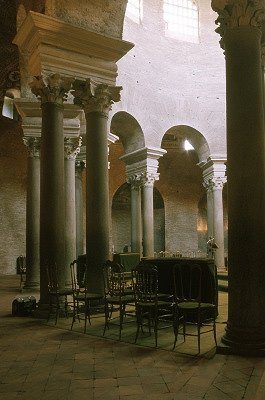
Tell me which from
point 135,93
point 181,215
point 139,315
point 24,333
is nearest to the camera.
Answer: point 139,315

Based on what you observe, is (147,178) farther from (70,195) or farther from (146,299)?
(146,299)

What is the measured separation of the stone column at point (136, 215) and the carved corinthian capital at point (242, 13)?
12563 millimetres

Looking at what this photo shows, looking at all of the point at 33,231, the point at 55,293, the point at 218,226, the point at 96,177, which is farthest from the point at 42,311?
the point at 218,226

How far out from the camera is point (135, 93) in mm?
17141

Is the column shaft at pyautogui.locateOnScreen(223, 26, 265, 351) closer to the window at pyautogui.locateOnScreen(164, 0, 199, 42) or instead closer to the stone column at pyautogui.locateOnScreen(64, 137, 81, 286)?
the stone column at pyautogui.locateOnScreen(64, 137, 81, 286)

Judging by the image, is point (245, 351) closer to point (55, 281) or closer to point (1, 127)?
point (55, 281)

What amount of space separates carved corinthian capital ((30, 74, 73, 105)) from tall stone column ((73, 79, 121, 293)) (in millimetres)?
363

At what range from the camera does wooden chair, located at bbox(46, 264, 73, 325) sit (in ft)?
23.6

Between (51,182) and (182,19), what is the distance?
14341 millimetres

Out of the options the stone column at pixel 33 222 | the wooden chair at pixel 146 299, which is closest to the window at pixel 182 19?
the stone column at pixel 33 222

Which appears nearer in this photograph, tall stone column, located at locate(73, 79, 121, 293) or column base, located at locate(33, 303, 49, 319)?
column base, located at locate(33, 303, 49, 319)

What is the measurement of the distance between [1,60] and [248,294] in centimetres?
1583

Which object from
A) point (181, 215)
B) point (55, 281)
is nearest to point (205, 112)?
point (181, 215)

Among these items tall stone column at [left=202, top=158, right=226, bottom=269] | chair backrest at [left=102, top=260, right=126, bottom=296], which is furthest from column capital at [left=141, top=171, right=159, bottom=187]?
chair backrest at [left=102, top=260, right=126, bottom=296]
